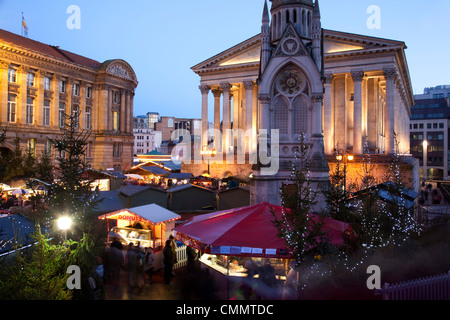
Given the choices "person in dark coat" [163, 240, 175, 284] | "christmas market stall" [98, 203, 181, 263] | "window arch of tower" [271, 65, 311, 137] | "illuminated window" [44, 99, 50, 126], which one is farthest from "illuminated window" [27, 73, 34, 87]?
"person in dark coat" [163, 240, 175, 284]

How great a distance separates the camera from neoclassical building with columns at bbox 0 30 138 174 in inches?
1761

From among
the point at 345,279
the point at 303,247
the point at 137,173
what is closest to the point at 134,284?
the point at 303,247

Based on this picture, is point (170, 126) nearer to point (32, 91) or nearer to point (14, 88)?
point (32, 91)

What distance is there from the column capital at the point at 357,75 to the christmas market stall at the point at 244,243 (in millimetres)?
31259

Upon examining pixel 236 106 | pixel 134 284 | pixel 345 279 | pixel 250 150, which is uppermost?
pixel 236 106

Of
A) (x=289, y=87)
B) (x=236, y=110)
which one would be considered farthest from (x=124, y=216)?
(x=236, y=110)

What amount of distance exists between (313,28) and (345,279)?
33.7 ft

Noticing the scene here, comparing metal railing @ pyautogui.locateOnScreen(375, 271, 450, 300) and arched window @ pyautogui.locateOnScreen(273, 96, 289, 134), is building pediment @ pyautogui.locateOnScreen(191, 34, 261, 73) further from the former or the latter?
metal railing @ pyautogui.locateOnScreen(375, 271, 450, 300)

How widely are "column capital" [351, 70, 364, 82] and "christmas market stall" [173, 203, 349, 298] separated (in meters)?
31.3

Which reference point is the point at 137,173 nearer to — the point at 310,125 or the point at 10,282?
the point at 310,125

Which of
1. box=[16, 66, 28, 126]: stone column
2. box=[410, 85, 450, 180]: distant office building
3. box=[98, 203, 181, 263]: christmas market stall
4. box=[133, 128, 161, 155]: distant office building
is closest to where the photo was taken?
box=[98, 203, 181, 263]: christmas market stall

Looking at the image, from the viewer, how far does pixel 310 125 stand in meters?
14.8

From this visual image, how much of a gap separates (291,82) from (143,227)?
8.37 metres

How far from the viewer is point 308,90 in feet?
47.7
